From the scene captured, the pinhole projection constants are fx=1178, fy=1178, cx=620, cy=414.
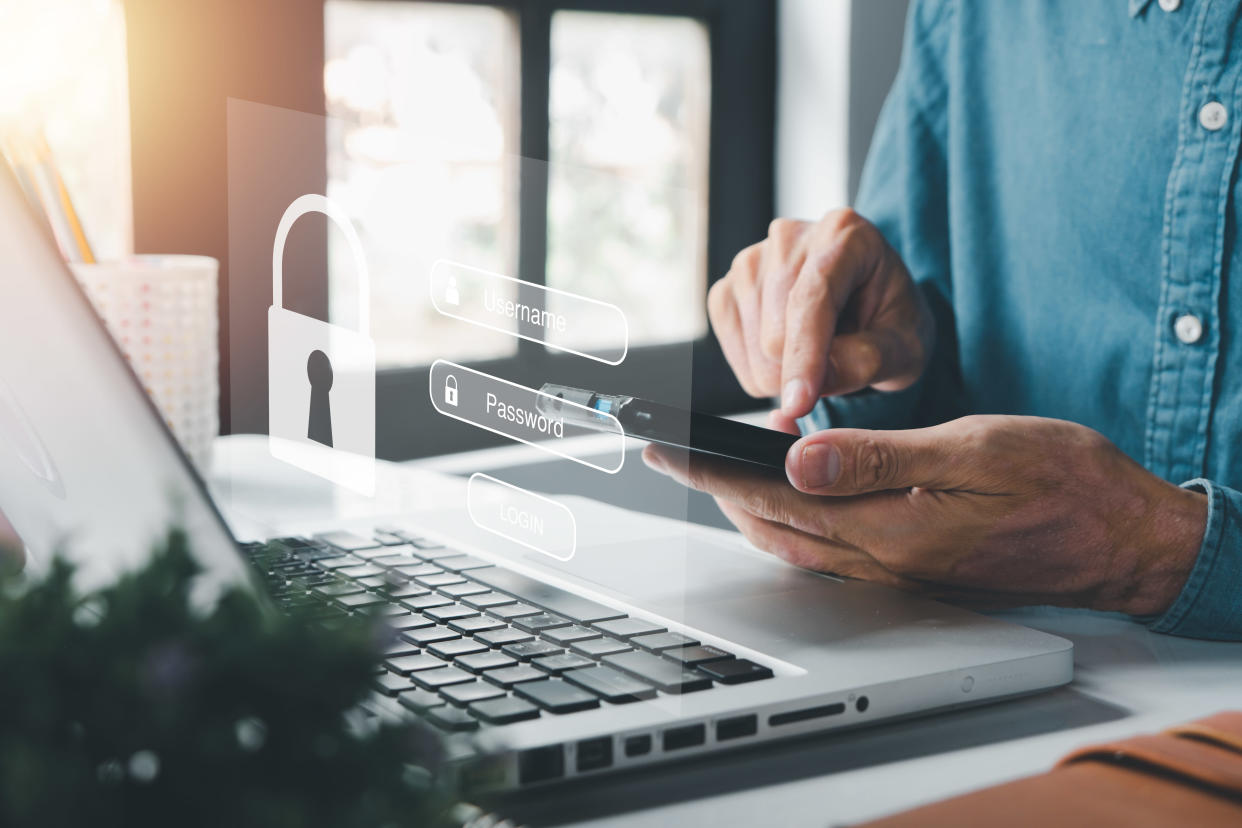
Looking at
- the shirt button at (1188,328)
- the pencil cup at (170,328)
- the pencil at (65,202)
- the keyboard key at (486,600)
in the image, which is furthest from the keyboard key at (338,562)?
the shirt button at (1188,328)

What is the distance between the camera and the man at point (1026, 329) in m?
0.62

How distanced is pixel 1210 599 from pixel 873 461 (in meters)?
0.21

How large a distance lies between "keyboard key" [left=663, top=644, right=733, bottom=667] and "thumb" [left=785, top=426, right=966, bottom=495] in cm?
11

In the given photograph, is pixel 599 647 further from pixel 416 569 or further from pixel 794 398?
pixel 794 398

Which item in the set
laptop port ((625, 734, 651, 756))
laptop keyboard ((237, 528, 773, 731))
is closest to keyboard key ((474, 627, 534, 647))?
laptop keyboard ((237, 528, 773, 731))

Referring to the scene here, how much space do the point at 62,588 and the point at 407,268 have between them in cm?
44

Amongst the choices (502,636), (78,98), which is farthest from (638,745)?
(78,98)

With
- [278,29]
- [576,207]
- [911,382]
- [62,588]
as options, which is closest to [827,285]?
[911,382]

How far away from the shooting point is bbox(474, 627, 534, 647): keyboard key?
514 millimetres

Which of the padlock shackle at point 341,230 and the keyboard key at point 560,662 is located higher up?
the padlock shackle at point 341,230

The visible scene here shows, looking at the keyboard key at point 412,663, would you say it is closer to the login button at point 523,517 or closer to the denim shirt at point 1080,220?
the login button at point 523,517

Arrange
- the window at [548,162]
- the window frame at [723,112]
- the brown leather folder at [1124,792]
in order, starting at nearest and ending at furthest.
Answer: the brown leather folder at [1124,792] < the window at [548,162] < the window frame at [723,112]

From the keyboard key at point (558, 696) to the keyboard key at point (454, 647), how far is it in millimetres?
53

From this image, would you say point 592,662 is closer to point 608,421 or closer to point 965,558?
point 608,421
